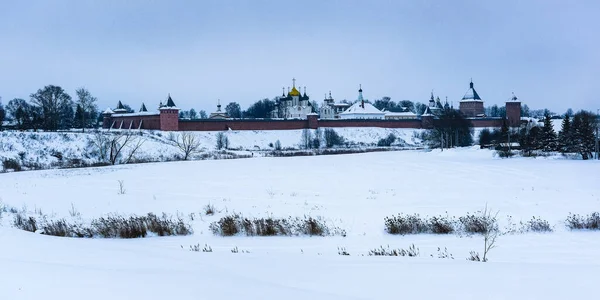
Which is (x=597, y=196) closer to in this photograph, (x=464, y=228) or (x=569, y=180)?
(x=569, y=180)

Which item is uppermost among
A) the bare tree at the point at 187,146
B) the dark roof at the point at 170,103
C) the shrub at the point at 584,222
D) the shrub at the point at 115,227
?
the dark roof at the point at 170,103

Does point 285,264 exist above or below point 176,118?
below

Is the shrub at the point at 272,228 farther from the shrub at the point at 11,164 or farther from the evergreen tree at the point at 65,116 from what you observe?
the evergreen tree at the point at 65,116

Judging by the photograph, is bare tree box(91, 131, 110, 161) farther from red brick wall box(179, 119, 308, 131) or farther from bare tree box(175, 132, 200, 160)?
red brick wall box(179, 119, 308, 131)

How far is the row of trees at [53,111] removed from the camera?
4719 centimetres

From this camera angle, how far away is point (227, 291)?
5.15 meters

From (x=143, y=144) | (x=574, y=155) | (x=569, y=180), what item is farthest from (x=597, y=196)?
(x=143, y=144)

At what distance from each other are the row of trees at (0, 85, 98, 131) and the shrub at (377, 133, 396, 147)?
3054 cm

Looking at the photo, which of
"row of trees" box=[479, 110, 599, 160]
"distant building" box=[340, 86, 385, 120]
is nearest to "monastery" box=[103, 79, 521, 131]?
"distant building" box=[340, 86, 385, 120]

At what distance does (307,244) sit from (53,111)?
48827mm

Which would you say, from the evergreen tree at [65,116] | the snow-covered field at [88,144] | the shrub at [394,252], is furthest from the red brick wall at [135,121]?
the shrub at [394,252]

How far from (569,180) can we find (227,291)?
16.9 m

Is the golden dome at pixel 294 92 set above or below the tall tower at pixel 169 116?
above

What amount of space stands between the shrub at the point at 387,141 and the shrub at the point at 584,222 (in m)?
49.5
